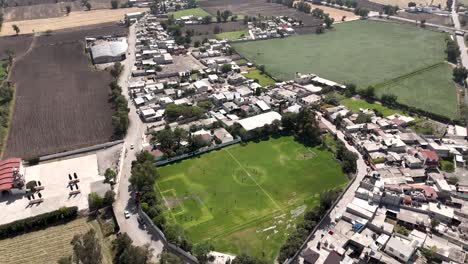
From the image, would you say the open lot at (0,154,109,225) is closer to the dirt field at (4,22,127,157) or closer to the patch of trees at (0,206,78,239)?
the patch of trees at (0,206,78,239)

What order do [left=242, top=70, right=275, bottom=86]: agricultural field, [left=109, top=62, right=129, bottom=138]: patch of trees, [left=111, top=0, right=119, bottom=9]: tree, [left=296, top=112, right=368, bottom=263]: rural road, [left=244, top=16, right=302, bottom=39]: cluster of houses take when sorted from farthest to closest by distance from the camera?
1. [left=111, top=0, right=119, bottom=9]: tree
2. [left=244, top=16, right=302, bottom=39]: cluster of houses
3. [left=242, top=70, right=275, bottom=86]: agricultural field
4. [left=109, top=62, right=129, bottom=138]: patch of trees
5. [left=296, top=112, right=368, bottom=263]: rural road

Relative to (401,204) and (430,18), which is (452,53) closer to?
(430,18)

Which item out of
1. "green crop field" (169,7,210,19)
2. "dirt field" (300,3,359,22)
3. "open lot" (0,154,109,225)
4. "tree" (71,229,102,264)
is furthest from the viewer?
"green crop field" (169,7,210,19)

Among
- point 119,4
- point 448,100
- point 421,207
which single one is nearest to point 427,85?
point 448,100

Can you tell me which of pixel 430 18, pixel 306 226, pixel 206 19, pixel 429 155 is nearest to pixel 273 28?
pixel 206 19

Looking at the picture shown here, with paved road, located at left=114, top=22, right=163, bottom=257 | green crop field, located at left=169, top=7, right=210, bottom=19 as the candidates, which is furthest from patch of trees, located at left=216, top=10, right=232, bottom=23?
paved road, located at left=114, top=22, right=163, bottom=257

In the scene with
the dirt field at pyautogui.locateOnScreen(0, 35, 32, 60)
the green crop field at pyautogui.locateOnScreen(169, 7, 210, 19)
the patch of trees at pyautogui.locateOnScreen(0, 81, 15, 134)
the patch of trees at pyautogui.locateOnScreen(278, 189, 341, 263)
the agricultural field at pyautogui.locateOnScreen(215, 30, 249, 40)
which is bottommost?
the patch of trees at pyautogui.locateOnScreen(278, 189, 341, 263)

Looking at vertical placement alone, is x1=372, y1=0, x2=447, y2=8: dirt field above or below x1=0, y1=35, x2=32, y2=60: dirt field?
above
